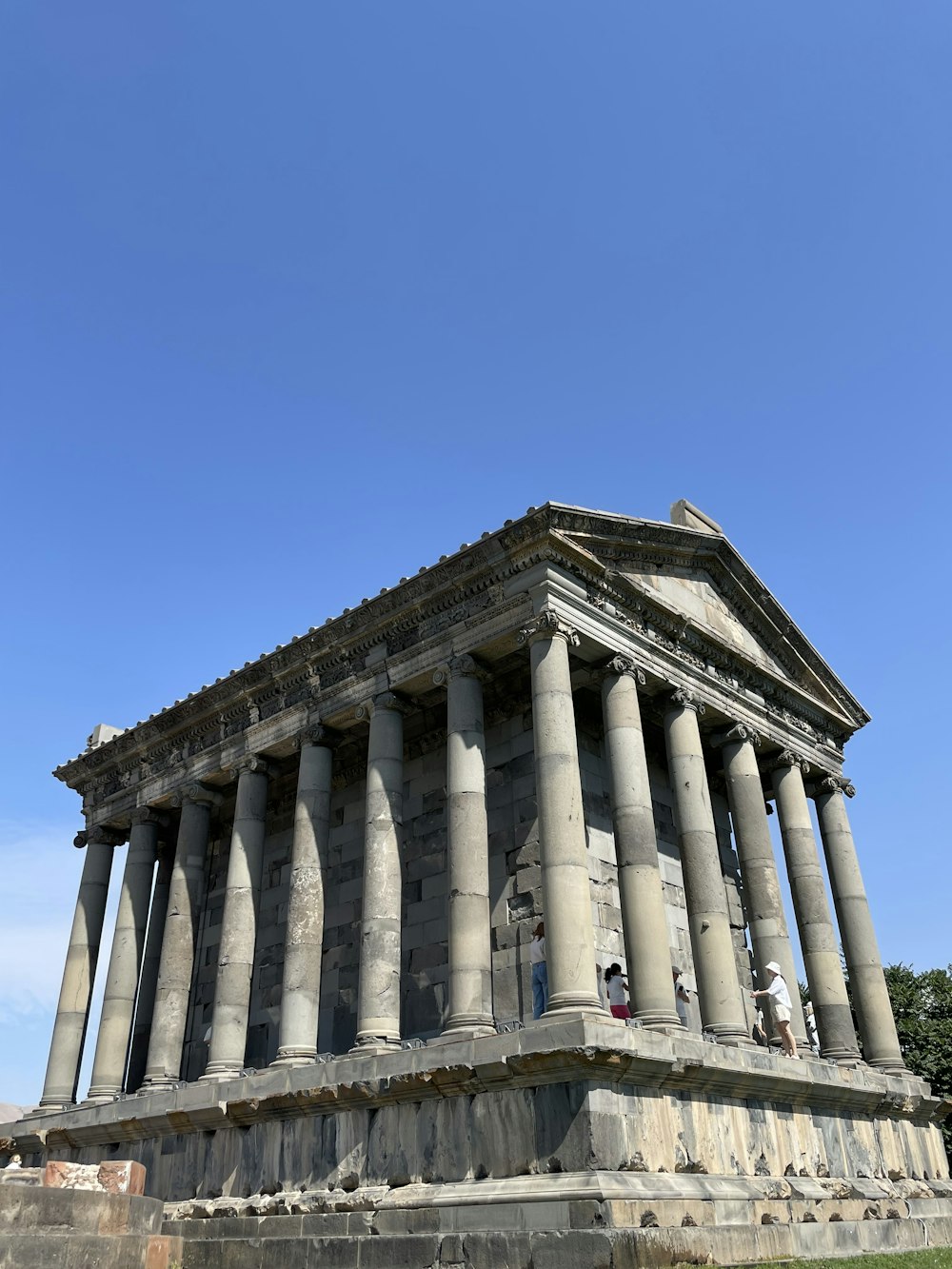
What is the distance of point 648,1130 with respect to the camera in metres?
13.7

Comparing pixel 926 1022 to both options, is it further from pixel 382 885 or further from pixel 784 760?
pixel 382 885

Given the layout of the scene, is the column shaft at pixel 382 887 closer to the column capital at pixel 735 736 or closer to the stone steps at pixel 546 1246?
the stone steps at pixel 546 1246

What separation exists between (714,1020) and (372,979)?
5599 mm

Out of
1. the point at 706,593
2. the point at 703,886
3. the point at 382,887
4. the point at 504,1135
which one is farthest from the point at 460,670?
the point at 504,1135

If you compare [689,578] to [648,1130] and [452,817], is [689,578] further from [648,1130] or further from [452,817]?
[648,1130]

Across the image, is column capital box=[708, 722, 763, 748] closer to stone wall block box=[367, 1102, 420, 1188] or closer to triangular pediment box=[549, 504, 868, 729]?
triangular pediment box=[549, 504, 868, 729]

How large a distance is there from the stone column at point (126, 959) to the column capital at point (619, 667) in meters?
12.1

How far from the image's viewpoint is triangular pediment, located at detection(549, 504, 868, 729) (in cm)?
1923

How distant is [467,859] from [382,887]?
1987 millimetres

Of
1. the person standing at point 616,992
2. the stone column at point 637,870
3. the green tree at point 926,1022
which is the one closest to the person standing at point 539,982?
the person standing at point 616,992

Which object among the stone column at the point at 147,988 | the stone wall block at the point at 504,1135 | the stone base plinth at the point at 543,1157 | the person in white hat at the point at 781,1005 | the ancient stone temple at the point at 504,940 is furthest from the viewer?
the stone column at the point at 147,988

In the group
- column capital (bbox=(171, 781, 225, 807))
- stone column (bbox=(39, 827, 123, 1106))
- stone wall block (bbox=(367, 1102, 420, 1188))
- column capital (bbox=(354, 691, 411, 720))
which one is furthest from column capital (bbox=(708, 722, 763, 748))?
stone column (bbox=(39, 827, 123, 1106))

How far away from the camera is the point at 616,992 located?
1653 centimetres

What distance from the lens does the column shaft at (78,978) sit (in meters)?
23.0
